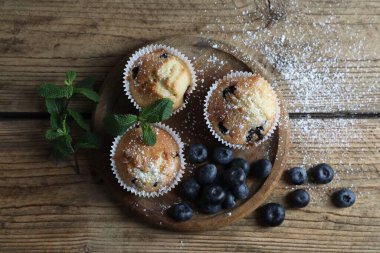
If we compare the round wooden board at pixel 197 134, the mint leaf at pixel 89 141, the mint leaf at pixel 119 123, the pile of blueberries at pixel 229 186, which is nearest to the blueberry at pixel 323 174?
the pile of blueberries at pixel 229 186

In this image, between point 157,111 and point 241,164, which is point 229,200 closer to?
point 241,164

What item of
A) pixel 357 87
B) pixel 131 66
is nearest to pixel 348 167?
pixel 357 87

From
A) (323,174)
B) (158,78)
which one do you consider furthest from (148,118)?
(323,174)

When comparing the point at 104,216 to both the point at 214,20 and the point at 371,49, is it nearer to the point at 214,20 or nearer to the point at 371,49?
the point at 214,20

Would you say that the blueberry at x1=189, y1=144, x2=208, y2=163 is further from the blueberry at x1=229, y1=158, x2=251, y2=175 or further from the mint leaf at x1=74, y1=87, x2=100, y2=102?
the mint leaf at x1=74, y1=87, x2=100, y2=102

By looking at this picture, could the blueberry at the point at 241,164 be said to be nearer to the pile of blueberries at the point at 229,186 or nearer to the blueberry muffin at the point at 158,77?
the pile of blueberries at the point at 229,186

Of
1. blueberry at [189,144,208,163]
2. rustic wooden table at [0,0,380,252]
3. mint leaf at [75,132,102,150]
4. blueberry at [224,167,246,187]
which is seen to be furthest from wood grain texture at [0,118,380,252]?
blueberry at [189,144,208,163]
